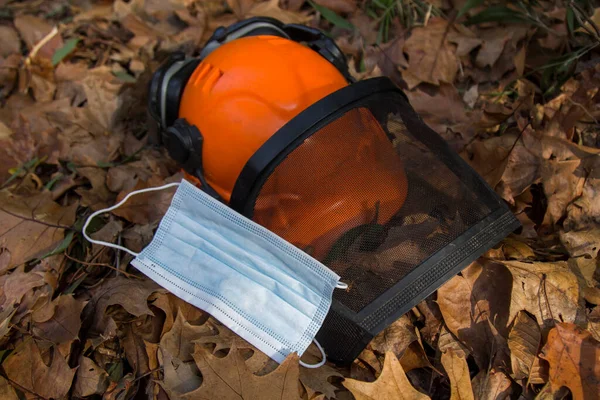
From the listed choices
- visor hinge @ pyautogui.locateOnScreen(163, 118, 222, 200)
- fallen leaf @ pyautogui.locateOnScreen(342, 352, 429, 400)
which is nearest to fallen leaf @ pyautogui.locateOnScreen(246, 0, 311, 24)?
visor hinge @ pyautogui.locateOnScreen(163, 118, 222, 200)

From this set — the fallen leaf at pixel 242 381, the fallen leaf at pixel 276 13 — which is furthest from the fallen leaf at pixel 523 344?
the fallen leaf at pixel 276 13

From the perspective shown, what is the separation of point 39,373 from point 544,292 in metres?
1.84

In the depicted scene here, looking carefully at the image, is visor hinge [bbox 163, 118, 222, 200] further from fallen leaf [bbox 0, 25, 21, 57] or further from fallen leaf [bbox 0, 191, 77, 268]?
fallen leaf [bbox 0, 25, 21, 57]

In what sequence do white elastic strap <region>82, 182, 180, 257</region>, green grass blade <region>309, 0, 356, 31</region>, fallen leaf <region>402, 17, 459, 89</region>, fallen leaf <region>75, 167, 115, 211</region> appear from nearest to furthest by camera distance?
white elastic strap <region>82, 182, 180, 257</region>
fallen leaf <region>75, 167, 115, 211</region>
fallen leaf <region>402, 17, 459, 89</region>
green grass blade <region>309, 0, 356, 31</region>

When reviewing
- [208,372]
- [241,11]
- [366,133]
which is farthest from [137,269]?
[241,11]

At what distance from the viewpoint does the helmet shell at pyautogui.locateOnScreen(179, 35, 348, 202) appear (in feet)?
6.26

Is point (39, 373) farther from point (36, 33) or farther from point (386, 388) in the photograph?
point (36, 33)

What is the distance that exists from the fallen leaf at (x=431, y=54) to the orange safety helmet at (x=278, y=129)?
74 centimetres

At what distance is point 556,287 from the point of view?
1865 mm

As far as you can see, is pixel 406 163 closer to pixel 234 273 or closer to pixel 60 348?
pixel 234 273

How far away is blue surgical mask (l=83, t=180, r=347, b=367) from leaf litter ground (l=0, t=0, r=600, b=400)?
79 millimetres

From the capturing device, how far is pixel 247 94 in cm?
195

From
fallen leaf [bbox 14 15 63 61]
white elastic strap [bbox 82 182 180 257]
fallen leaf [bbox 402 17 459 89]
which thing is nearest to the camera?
white elastic strap [bbox 82 182 180 257]

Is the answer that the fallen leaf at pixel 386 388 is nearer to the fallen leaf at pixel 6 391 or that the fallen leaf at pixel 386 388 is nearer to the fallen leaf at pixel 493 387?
the fallen leaf at pixel 493 387
